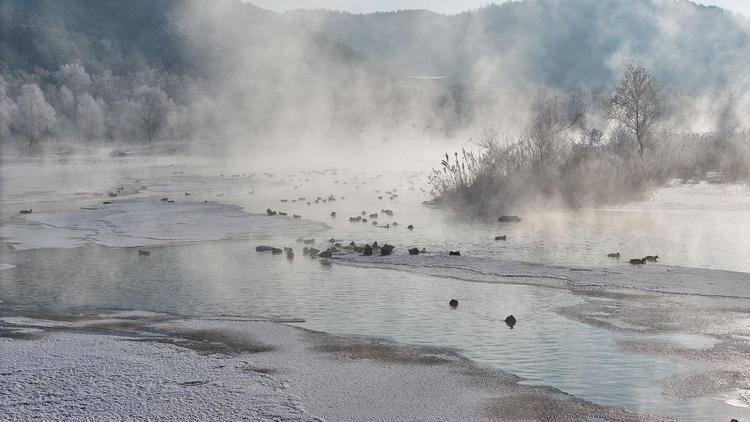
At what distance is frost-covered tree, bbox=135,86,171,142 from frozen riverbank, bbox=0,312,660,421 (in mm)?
100232

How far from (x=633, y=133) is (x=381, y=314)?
37.6 metres

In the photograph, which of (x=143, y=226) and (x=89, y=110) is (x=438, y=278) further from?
(x=89, y=110)

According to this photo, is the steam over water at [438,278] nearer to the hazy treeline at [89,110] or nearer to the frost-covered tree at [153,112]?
the hazy treeline at [89,110]

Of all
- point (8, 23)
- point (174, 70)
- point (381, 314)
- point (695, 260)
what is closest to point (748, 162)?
point (695, 260)

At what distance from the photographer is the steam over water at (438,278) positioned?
8.64 meters

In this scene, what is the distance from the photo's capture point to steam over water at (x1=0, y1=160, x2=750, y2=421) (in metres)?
8.64

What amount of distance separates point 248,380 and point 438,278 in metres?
6.28

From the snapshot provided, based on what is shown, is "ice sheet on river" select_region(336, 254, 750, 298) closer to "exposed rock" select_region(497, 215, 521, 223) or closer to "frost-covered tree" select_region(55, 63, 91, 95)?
"exposed rock" select_region(497, 215, 521, 223)

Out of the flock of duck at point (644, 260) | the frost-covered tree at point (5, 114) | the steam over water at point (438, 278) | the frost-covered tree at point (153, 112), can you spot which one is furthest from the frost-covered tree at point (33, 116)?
the flock of duck at point (644, 260)

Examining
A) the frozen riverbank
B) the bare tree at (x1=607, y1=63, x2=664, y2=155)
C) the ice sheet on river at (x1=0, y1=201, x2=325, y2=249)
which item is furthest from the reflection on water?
the bare tree at (x1=607, y1=63, x2=664, y2=155)

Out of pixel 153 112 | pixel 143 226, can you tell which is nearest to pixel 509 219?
pixel 143 226

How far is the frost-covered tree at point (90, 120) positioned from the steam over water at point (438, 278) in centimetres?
8285

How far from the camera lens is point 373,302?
38.1ft

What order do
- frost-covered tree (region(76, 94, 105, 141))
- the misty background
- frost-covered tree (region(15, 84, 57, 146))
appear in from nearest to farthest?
the misty background, frost-covered tree (region(15, 84, 57, 146)), frost-covered tree (region(76, 94, 105, 141))
